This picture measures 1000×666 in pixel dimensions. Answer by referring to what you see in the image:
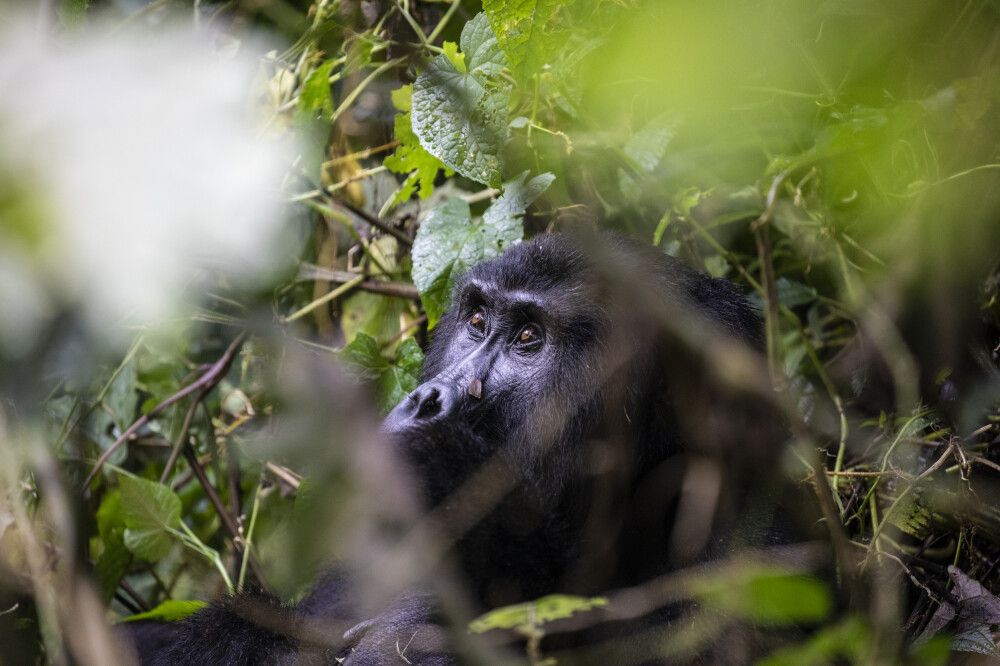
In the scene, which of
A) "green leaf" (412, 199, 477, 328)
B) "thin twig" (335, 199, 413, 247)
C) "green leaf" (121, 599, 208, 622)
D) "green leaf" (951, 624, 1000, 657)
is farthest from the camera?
"thin twig" (335, 199, 413, 247)

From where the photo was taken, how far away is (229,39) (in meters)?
3.84

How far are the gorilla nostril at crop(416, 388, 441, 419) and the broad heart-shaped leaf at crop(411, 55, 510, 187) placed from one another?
0.70 m

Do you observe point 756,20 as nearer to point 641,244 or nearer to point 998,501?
point 641,244

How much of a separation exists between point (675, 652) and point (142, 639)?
210 centimetres

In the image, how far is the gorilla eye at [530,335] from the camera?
2555 millimetres

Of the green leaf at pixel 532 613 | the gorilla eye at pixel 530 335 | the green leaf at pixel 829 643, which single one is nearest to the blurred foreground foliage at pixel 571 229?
the gorilla eye at pixel 530 335

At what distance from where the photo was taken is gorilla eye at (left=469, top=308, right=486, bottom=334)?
8.98 ft

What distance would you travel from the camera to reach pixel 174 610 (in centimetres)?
295

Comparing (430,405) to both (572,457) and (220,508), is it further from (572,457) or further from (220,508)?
(220,508)

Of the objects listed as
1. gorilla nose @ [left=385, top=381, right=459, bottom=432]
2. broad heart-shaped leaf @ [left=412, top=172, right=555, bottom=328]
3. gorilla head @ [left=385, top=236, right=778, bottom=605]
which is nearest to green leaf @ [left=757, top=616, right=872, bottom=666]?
gorilla head @ [left=385, top=236, right=778, bottom=605]

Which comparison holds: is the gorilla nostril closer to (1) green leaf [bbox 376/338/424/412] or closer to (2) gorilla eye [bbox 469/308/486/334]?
(2) gorilla eye [bbox 469/308/486/334]

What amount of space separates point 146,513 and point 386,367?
41.6 inches

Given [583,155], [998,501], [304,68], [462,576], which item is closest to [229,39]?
[304,68]

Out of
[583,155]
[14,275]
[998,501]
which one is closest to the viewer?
[14,275]
